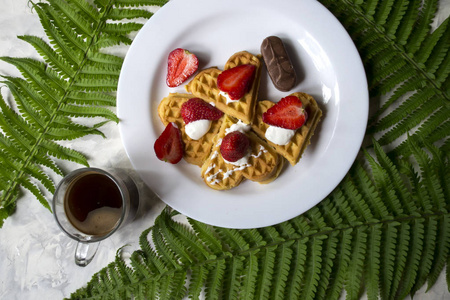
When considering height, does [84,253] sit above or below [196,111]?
below

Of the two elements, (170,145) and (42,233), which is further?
(42,233)

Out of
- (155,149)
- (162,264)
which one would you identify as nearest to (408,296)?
(162,264)

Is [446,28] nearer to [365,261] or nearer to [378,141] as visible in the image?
[378,141]

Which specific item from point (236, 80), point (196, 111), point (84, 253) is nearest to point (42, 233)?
point (84, 253)

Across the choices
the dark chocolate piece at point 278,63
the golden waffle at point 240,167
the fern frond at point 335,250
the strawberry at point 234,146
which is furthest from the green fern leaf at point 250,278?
the dark chocolate piece at point 278,63

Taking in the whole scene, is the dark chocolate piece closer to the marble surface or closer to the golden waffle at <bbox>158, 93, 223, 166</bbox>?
the golden waffle at <bbox>158, 93, 223, 166</bbox>

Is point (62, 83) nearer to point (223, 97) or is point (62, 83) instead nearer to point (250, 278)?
point (223, 97)

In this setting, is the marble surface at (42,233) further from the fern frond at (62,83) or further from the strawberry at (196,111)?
the strawberry at (196,111)
